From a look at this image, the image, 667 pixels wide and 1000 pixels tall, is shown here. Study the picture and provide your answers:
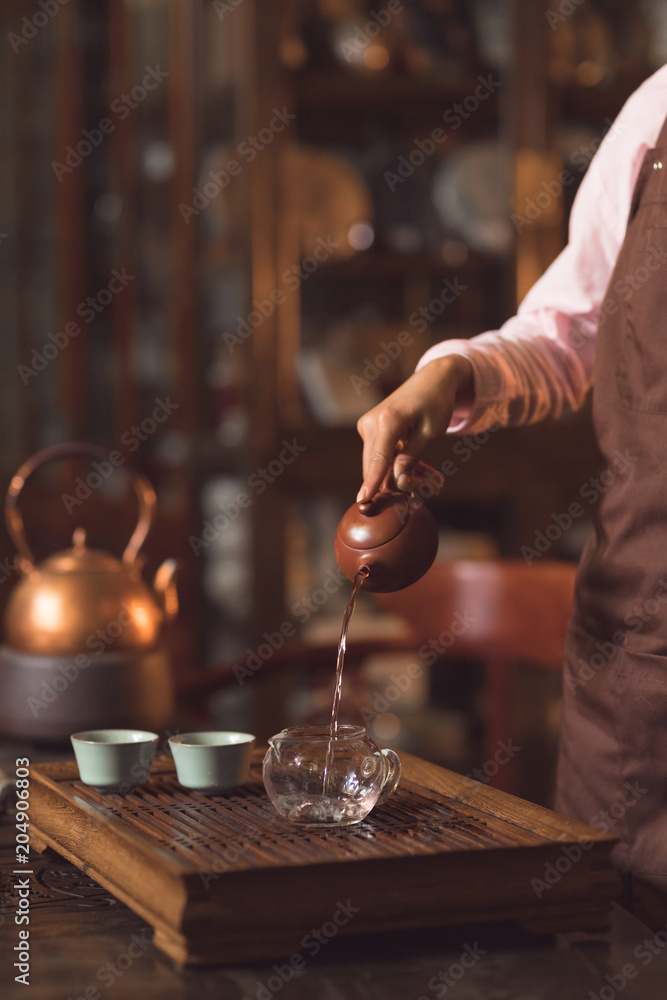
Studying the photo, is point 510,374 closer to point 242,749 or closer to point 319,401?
point 242,749

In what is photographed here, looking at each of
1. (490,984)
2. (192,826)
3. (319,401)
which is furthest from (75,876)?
(319,401)

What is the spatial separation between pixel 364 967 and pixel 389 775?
22 centimetres

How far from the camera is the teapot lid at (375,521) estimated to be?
113 cm

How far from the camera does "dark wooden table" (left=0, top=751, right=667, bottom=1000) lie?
0.78 meters

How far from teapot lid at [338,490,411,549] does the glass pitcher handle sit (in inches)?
7.6

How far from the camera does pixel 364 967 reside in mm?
822

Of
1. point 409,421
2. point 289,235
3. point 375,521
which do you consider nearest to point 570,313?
point 409,421

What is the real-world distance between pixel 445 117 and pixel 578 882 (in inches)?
119

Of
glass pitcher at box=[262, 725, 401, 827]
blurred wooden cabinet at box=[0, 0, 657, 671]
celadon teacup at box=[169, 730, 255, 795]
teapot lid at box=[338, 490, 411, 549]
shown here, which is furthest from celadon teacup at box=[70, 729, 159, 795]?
blurred wooden cabinet at box=[0, 0, 657, 671]

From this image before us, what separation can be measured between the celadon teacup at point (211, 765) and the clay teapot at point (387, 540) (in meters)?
0.19

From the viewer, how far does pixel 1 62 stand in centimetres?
397

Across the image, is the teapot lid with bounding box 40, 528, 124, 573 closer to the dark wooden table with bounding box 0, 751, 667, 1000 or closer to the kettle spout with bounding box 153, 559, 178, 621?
the kettle spout with bounding box 153, 559, 178, 621

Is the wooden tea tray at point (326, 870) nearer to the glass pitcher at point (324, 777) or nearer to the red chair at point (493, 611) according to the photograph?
the glass pitcher at point (324, 777)

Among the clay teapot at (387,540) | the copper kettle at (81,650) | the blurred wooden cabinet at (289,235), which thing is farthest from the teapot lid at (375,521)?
the blurred wooden cabinet at (289,235)
